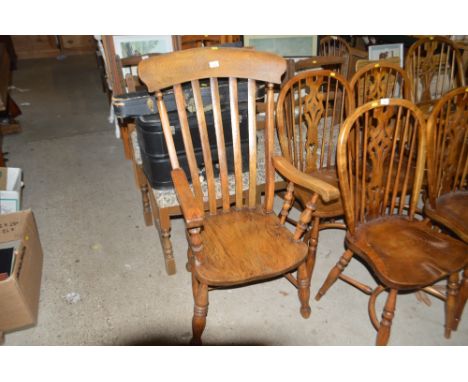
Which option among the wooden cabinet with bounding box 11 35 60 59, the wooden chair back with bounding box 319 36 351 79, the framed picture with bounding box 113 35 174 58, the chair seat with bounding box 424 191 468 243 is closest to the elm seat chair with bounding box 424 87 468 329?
the chair seat with bounding box 424 191 468 243

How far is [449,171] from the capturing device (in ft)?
5.66

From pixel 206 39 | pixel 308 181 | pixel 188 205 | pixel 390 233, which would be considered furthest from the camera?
pixel 206 39

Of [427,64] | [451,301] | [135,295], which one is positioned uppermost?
[427,64]

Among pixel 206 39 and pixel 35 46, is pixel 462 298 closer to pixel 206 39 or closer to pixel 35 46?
pixel 206 39

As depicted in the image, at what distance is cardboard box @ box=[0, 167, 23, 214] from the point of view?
86.3 inches

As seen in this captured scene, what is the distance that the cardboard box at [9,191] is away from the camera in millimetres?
2191

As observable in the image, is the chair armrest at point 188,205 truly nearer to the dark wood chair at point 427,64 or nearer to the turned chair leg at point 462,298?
the turned chair leg at point 462,298

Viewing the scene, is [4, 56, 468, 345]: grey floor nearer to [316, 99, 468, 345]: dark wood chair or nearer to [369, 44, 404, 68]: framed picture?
[316, 99, 468, 345]: dark wood chair

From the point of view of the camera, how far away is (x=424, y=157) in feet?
5.02

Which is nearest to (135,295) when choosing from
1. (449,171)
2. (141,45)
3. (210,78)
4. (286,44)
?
(210,78)

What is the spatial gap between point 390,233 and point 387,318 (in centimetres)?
36

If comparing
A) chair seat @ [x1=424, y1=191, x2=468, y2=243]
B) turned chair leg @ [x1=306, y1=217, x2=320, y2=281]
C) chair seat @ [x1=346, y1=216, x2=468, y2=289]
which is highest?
chair seat @ [x1=424, y1=191, x2=468, y2=243]

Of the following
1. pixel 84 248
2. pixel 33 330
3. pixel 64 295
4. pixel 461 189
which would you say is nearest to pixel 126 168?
pixel 84 248

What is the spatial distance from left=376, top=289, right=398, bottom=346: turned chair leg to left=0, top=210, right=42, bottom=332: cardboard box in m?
1.57
